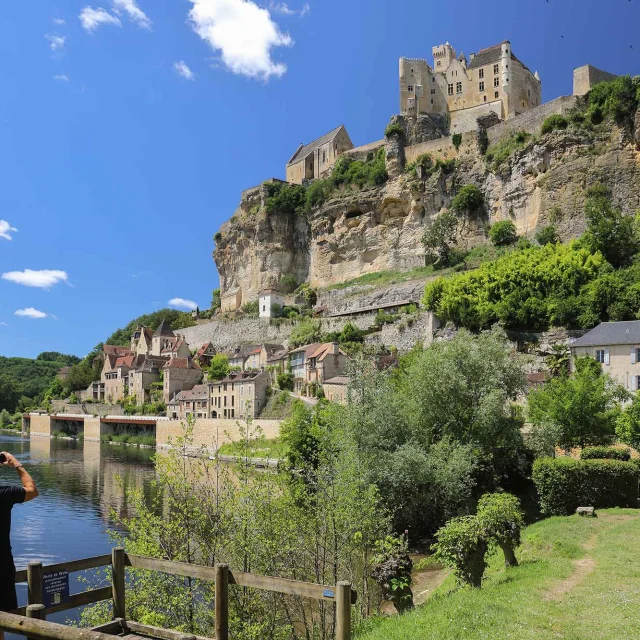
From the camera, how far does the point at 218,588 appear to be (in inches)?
278

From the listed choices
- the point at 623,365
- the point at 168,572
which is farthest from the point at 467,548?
the point at 623,365

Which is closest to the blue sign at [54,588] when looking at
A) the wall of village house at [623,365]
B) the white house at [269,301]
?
the wall of village house at [623,365]

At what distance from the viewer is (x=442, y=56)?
2822 inches

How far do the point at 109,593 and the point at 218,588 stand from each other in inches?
67.2

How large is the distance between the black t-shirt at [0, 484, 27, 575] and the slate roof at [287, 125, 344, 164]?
7492cm

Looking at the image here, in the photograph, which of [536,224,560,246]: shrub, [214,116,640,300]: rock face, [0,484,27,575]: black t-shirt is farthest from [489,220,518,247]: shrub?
[0,484,27,575]: black t-shirt

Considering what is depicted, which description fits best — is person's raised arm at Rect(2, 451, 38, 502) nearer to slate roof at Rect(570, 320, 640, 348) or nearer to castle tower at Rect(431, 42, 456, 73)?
slate roof at Rect(570, 320, 640, 348)

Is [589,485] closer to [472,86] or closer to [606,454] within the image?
[606,454]

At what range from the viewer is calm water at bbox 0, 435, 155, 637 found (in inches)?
765

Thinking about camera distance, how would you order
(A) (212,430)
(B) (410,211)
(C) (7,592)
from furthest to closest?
(B) (410,211) → (A) (212,430) → (C) (7,592)

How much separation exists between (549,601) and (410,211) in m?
55.0

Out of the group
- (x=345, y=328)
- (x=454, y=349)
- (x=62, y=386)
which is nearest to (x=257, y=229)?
(x=345, y=328)

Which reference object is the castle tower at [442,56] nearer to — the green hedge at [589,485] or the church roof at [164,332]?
the church roof at [164,332]

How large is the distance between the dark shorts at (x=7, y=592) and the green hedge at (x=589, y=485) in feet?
48.8
